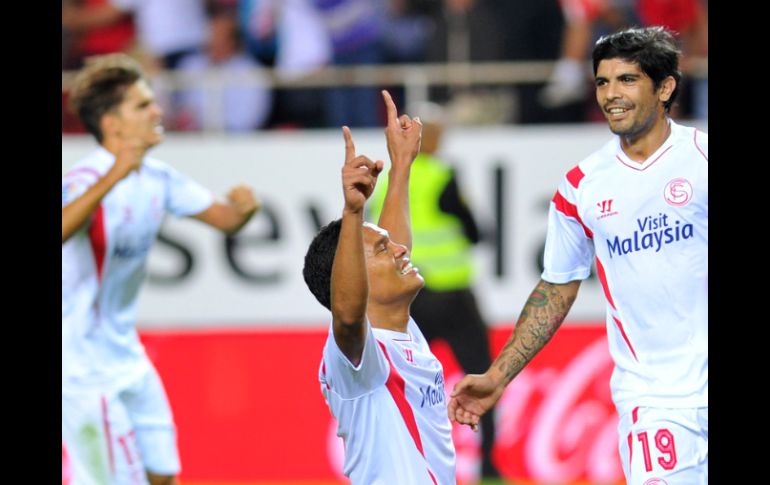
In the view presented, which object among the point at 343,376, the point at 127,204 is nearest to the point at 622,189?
the point at 343,376

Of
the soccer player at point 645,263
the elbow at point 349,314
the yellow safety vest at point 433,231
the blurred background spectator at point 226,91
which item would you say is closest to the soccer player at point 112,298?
the soccer player at point 645,263

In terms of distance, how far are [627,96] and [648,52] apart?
199 millimetres

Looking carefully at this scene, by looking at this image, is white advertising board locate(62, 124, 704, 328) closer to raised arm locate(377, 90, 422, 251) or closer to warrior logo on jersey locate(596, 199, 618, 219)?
raised arm locate(377, 90, 422, 251)

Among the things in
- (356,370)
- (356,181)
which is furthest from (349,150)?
(356,370)

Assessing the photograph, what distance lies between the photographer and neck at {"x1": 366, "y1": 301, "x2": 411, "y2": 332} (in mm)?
4832

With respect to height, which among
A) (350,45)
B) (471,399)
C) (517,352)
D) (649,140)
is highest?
(350,45)

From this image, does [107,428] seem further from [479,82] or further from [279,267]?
[479,82]

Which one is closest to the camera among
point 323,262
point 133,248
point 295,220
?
point 323,262

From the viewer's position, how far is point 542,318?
18.2 ft

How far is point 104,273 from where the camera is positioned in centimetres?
661

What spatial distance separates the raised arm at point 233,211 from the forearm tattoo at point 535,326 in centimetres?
185

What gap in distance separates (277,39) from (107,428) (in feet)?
17.2

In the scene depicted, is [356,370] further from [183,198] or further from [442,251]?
[442,251]

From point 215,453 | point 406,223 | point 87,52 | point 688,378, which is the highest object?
point 87,52
